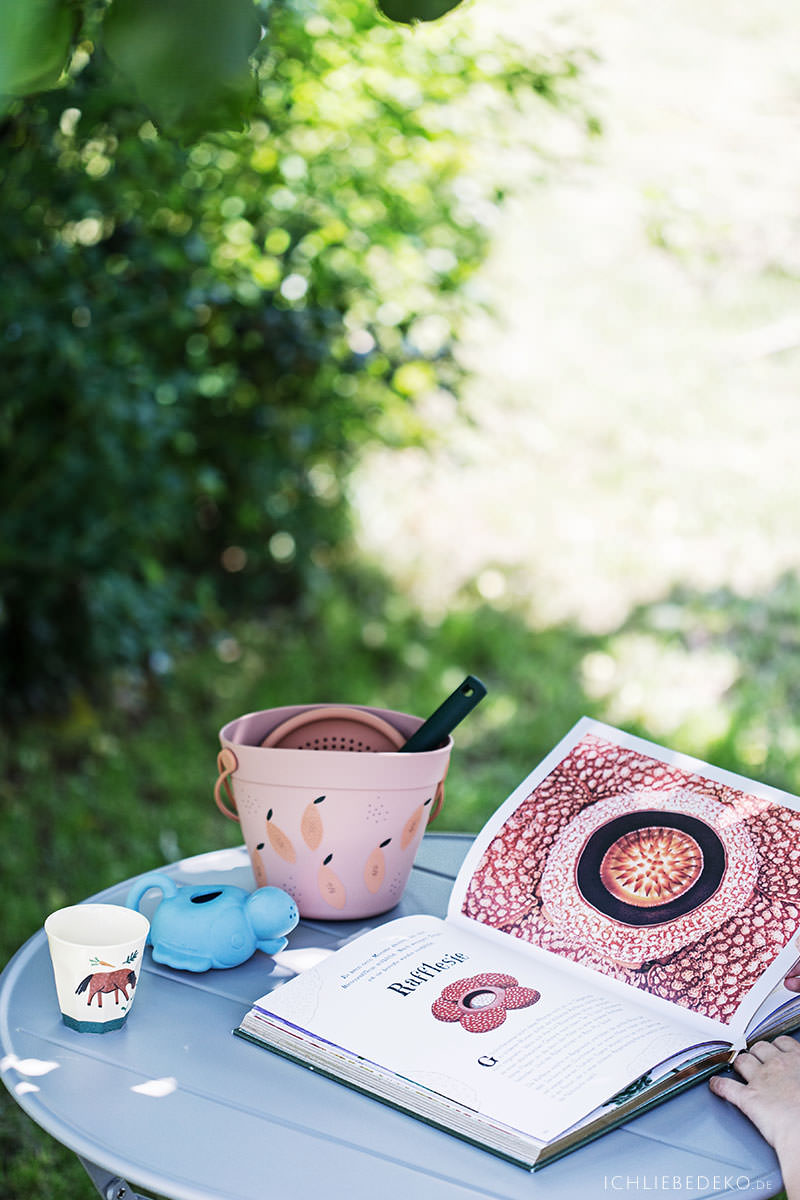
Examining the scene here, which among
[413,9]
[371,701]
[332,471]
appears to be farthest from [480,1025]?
[332,471]

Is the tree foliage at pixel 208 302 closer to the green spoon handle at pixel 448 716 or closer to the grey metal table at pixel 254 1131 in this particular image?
the green spoon handle at pixel 448 716

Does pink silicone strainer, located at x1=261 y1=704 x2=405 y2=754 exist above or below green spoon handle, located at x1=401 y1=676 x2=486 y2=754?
below

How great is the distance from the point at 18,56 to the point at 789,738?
2908 millimetres

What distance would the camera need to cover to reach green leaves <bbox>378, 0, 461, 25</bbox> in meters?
0.55

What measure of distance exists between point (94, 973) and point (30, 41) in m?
0.68

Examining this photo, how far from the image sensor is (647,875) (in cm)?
104

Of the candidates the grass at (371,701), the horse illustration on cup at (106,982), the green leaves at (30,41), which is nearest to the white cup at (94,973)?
the horse illustration on cup at (106,982)

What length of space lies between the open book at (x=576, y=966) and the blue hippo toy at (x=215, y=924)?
0.07 meters

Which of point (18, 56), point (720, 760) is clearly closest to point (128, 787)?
point (720, 760)

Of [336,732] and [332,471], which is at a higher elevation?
[336,732]

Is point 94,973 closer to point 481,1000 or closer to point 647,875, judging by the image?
point 481,1000

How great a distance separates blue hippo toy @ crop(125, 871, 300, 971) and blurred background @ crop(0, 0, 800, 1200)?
0.94m

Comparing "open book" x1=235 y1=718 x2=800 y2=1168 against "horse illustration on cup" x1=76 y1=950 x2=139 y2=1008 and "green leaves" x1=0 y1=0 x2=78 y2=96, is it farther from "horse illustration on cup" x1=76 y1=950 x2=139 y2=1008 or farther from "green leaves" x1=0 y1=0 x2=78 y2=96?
"green leaves" x1=0 y1=0 x2=78 y2=96

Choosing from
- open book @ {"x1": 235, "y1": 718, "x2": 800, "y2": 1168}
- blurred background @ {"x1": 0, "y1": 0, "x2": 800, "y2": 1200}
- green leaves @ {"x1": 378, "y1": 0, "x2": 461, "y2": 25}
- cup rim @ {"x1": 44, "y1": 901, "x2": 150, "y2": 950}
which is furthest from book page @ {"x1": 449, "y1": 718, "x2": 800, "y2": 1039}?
blurred background @ {"x1": 0, "y1": 0, "x2": 800, "y2": 1200}
